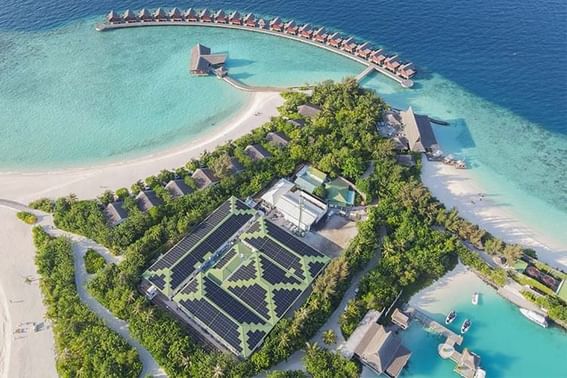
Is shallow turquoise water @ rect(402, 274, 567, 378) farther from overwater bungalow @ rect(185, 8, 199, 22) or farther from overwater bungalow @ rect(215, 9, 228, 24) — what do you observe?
overwater bungalow @ rect(185, 8, 199, 22)

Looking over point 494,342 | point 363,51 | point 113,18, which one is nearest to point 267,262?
point 494,342

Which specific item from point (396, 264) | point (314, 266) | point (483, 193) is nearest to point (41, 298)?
point (314, 266)

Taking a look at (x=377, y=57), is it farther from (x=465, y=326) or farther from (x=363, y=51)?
(x=465, y=326)

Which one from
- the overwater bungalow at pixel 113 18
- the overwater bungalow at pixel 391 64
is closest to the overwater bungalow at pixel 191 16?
the overwater bungalow at pixel 113 18

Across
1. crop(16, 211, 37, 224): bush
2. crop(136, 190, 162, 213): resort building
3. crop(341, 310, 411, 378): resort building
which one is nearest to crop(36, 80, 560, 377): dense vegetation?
crop(136, 190, 162, 213): resort building

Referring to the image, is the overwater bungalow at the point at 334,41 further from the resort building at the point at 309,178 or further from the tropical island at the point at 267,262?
the resort building at the point at 309,178

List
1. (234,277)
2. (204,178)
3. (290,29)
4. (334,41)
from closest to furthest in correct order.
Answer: (234,277) < (204,178) < (334,41) < (290,29)
